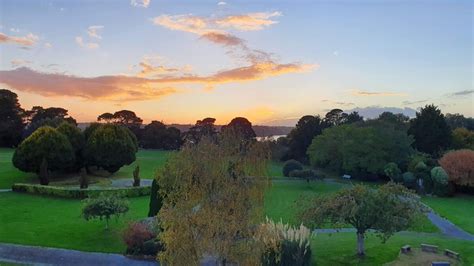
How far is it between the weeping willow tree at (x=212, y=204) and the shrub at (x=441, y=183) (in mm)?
33877

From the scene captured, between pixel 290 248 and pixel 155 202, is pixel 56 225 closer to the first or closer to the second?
pixel 155 202

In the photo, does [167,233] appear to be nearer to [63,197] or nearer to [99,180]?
[63,197]

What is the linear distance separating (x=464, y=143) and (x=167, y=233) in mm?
54821

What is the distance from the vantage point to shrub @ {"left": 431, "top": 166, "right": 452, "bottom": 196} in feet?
134

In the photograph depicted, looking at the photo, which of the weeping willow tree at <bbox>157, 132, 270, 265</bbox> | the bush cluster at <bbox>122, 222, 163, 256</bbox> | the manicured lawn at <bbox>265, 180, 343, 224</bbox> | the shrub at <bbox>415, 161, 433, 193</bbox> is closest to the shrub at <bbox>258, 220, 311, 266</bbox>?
the weeping willow tree at <bbox>157, 132, 270, 265</bbox>

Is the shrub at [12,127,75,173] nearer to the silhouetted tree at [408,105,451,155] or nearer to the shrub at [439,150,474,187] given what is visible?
the shrub at [439,150,474,187]

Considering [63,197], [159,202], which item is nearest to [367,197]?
[159,202]

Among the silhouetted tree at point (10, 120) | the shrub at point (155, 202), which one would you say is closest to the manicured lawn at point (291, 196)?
the shrub at point (155, 202)

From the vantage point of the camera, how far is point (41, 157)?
37938mm

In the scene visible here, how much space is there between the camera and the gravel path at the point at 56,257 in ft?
60.1

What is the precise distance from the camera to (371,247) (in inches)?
803

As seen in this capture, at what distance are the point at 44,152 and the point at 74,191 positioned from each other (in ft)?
25.5

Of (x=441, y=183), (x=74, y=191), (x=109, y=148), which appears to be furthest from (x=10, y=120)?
(x=441, y=183)

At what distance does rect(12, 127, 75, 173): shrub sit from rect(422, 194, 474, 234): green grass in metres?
30.8
